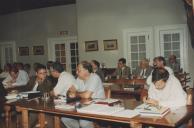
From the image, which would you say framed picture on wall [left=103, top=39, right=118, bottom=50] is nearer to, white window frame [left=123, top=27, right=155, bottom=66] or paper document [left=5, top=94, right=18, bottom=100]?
white window frame [left=123, top=27, right=155, bottom=66]

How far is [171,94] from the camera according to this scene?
3.24 metres

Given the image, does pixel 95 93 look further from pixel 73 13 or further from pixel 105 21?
pixel 73 13

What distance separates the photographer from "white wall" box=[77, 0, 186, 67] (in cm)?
877

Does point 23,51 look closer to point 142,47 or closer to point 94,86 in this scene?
point 142,47

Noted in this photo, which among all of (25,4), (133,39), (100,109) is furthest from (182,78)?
(25,4)

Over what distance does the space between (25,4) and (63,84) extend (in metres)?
7.45

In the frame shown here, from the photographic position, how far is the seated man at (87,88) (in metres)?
3.86

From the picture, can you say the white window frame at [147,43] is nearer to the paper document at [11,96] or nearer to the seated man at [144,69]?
the seated man at [144,69]

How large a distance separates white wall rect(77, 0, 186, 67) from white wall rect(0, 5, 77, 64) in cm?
103

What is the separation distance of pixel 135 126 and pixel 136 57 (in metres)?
6.76

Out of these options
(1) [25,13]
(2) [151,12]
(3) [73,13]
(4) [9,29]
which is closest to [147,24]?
(2) [151,12]

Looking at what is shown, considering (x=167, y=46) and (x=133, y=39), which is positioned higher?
(x=133, y=39)

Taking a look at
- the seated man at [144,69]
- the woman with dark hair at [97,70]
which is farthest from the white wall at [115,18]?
the woman with dark hair at [97,70]

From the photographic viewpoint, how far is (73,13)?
1098 cm
